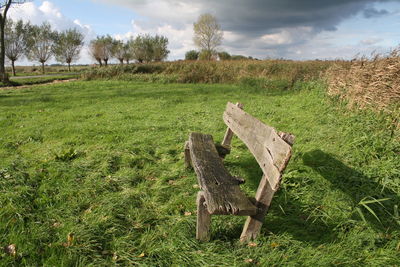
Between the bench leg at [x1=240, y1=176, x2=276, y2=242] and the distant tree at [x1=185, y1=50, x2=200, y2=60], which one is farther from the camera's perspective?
the distant tree at [x1=185, y1=50, x2=200, y2=60]

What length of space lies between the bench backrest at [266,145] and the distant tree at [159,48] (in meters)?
46.0

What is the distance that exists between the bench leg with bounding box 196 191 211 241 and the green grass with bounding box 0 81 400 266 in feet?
0.30

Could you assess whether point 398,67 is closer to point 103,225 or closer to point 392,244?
point 392,244

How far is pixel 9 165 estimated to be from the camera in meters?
3.99

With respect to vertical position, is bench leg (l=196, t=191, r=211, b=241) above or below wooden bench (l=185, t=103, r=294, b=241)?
below

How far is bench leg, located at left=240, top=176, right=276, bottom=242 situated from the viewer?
221 centimetres

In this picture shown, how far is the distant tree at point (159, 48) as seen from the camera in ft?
154

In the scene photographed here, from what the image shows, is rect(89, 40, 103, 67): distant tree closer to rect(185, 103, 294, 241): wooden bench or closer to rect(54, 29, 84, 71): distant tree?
rect(54, 29, 84, 71): distant tree

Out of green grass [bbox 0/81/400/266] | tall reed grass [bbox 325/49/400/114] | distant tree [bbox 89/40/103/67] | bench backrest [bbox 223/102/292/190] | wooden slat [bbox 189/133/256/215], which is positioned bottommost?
green grass [bbox 0/81/400/266]

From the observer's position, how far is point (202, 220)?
2305 millimetres

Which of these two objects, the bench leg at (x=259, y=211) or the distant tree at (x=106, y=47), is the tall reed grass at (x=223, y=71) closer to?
the bench leg at (x=259, y=211)

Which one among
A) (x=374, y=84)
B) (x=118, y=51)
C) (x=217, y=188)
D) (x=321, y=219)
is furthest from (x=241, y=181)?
(x=118, y=51)

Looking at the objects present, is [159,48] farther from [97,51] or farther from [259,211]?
[259,211]

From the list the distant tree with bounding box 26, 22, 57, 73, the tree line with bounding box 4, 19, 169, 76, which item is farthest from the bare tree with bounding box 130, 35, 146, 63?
the distant tree with bounding box 26, 22, 57, 73
